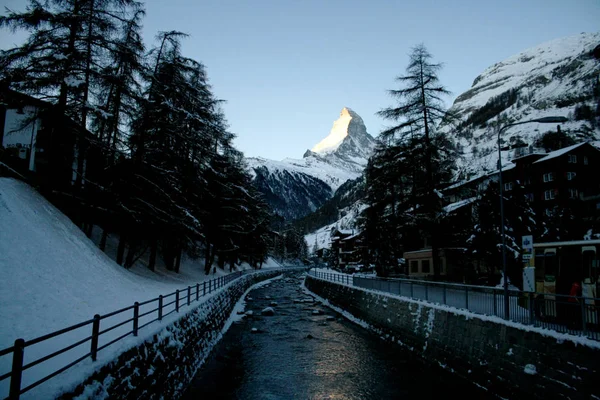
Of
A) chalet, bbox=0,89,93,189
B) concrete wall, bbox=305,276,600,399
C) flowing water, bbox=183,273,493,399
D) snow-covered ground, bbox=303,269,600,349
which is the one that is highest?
chalet, bbox=0,89,93,189

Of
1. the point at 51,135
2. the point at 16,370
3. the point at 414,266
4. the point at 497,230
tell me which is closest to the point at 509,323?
the point at 16,370

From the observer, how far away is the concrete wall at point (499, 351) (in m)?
8.83

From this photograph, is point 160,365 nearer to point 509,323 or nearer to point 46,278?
point 46,278

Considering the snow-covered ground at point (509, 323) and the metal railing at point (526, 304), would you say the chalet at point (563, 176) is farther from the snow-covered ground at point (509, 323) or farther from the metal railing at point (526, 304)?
the snow-covered ground at point (509, 323)

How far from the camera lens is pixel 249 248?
51219 mm

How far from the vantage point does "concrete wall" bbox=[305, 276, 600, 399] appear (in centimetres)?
883

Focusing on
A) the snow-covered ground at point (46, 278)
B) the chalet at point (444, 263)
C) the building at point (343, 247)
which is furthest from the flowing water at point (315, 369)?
the building at point (343, 247)

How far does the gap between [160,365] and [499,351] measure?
34.4ft

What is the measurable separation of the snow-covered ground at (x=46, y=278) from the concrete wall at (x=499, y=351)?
38.5 ft

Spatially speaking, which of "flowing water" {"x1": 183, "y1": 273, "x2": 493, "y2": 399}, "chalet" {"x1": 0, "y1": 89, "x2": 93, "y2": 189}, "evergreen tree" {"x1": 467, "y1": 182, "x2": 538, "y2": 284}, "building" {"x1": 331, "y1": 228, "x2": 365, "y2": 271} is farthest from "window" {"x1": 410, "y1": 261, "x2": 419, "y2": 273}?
"building" {"x1": 331, "y1": 228, "x2": 365, "y2": 271}

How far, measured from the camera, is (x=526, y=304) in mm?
11750

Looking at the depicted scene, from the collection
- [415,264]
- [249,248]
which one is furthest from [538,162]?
[249,248]

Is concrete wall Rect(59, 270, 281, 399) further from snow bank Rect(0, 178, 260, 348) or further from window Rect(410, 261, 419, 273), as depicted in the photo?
window Rect(410, 261, 419, 273)

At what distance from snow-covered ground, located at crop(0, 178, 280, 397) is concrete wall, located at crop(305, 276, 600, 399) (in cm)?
1173
